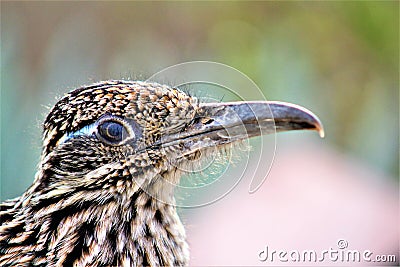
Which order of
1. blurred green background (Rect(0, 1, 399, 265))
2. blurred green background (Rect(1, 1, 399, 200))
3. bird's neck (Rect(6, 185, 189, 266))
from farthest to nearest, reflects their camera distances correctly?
blurred green background (Rect(1, 1, 399, 200)) < blurred green background (Rect(0, 1, 399, 265)) < bird's neck (Rect(6, 185, 189, 266))

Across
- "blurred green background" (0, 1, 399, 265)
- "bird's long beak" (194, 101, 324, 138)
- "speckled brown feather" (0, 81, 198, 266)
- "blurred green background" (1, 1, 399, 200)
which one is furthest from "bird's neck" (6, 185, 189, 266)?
"blurred green background" (1, 1, 399, 200)

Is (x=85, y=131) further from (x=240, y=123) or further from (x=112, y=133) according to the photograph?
(x=240, y=123)

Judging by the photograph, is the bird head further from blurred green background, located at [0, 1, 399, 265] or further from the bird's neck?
blurred green background, located at [0, 1, 399, 265]

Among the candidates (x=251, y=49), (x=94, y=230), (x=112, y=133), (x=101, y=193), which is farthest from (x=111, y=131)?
(x=251, y=49)

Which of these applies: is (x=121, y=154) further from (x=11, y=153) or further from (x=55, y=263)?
(x=11, y=153)

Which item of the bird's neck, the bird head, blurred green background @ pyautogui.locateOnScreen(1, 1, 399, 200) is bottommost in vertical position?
the bird's neck

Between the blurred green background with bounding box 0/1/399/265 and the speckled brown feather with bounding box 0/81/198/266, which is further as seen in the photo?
the blurred green background with bounding box 0/1/399/265

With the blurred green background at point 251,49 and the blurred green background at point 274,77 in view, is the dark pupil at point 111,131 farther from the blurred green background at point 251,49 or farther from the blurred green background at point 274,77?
the blurred green background at point 251,49
